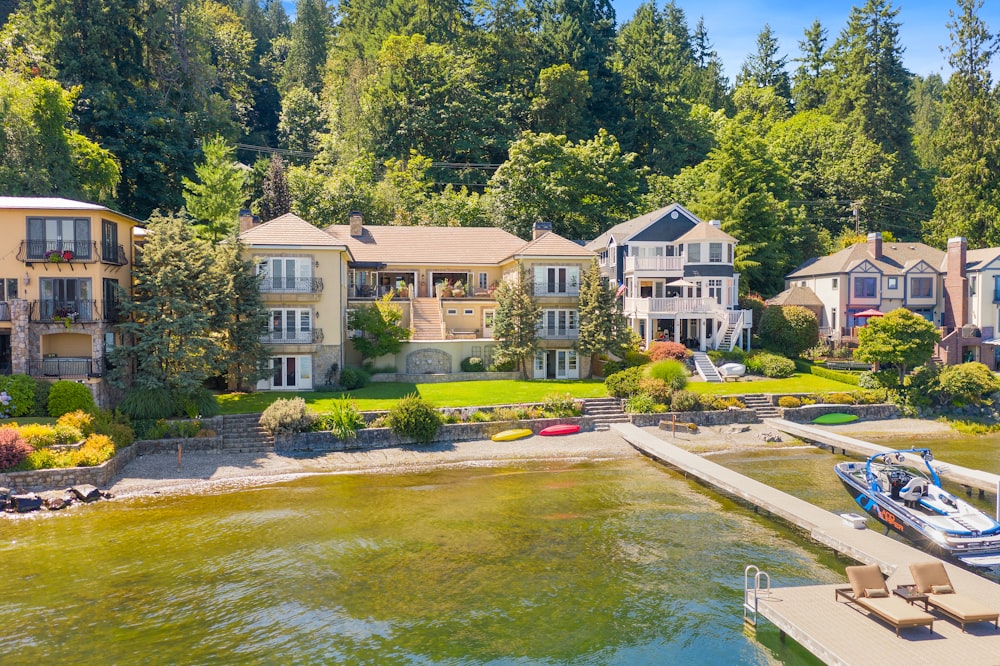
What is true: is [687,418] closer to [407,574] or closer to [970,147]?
[407,574]

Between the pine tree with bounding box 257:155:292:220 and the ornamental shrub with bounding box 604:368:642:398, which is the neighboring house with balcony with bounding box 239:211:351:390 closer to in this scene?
the ornamental shrub with bounding box 604:368:642:398

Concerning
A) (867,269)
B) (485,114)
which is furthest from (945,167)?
(485,114)

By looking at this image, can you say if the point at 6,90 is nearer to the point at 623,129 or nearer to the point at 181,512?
the point at 181,512

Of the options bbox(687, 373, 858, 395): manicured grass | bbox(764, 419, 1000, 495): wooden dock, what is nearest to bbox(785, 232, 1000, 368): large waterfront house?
bbox(687, 373, 858, 395): manicured grass

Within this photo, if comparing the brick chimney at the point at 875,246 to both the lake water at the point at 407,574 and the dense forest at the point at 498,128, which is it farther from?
the lake water at the point at 407,574

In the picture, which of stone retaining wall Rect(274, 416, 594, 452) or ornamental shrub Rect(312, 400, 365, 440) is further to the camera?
ornamental shrub Rect(312, 400, 365, 440)

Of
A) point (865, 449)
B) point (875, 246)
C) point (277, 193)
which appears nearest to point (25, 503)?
point (865, 449)
